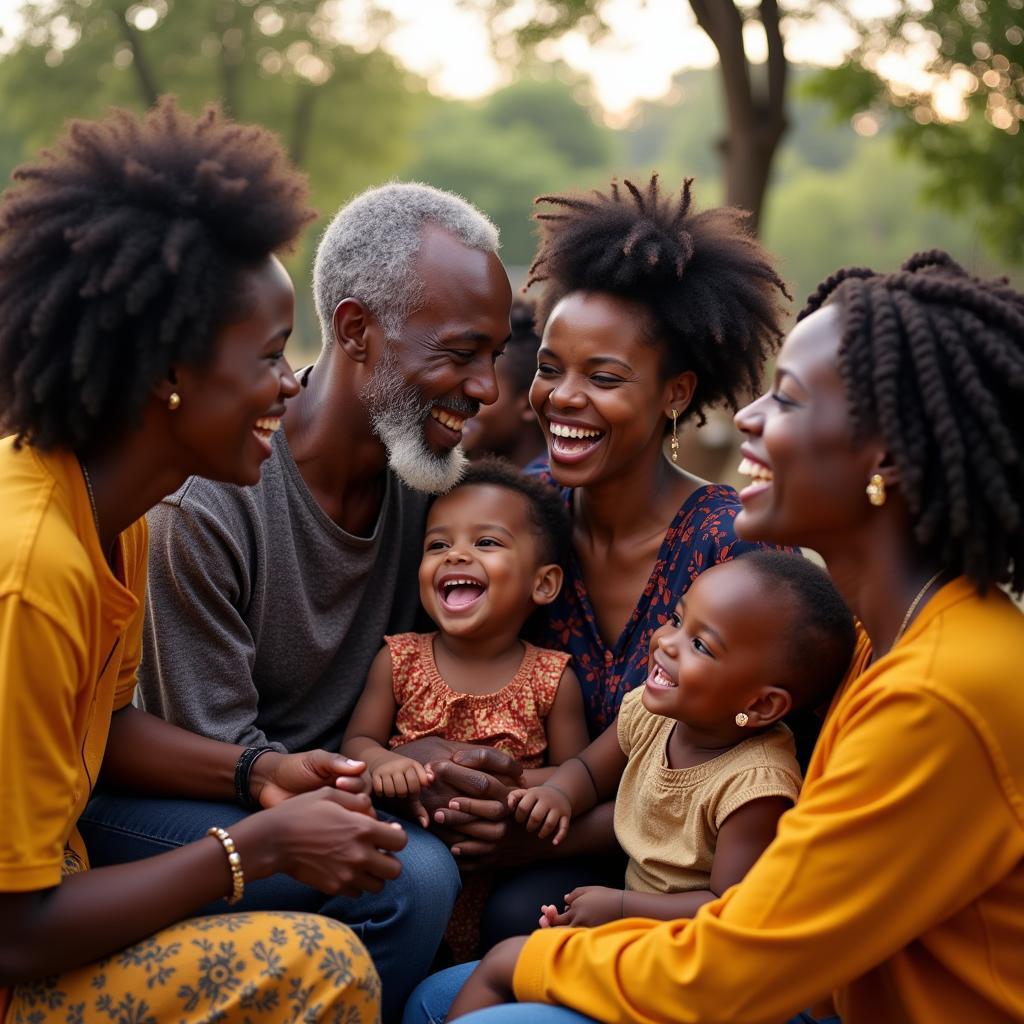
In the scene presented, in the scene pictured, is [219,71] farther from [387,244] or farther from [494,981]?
[494,981]

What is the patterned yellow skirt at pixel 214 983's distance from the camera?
246cm

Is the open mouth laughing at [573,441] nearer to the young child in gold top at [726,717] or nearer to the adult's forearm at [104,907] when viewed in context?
the young child in gold top at [726,717]

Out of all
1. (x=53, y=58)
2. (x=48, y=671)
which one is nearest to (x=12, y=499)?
(x=48, y=671)

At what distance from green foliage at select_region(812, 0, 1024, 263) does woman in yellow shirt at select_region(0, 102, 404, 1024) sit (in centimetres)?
633

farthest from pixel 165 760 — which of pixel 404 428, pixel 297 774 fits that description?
pixel 404 428

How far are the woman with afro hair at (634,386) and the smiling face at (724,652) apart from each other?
1.69 feet

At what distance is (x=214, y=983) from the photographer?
248 cm

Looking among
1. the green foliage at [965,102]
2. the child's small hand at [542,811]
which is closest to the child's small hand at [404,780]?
the child's small hand at [542,811]

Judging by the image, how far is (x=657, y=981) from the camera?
2.39m

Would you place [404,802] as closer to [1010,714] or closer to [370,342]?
[370,342]

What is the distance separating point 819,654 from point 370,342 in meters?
1.63

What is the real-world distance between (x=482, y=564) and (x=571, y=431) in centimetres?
46

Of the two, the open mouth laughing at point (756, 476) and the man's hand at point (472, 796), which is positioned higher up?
the open mouth laughing at point (756, 476)

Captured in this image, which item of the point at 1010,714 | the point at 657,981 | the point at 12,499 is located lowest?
the point at 657,981
